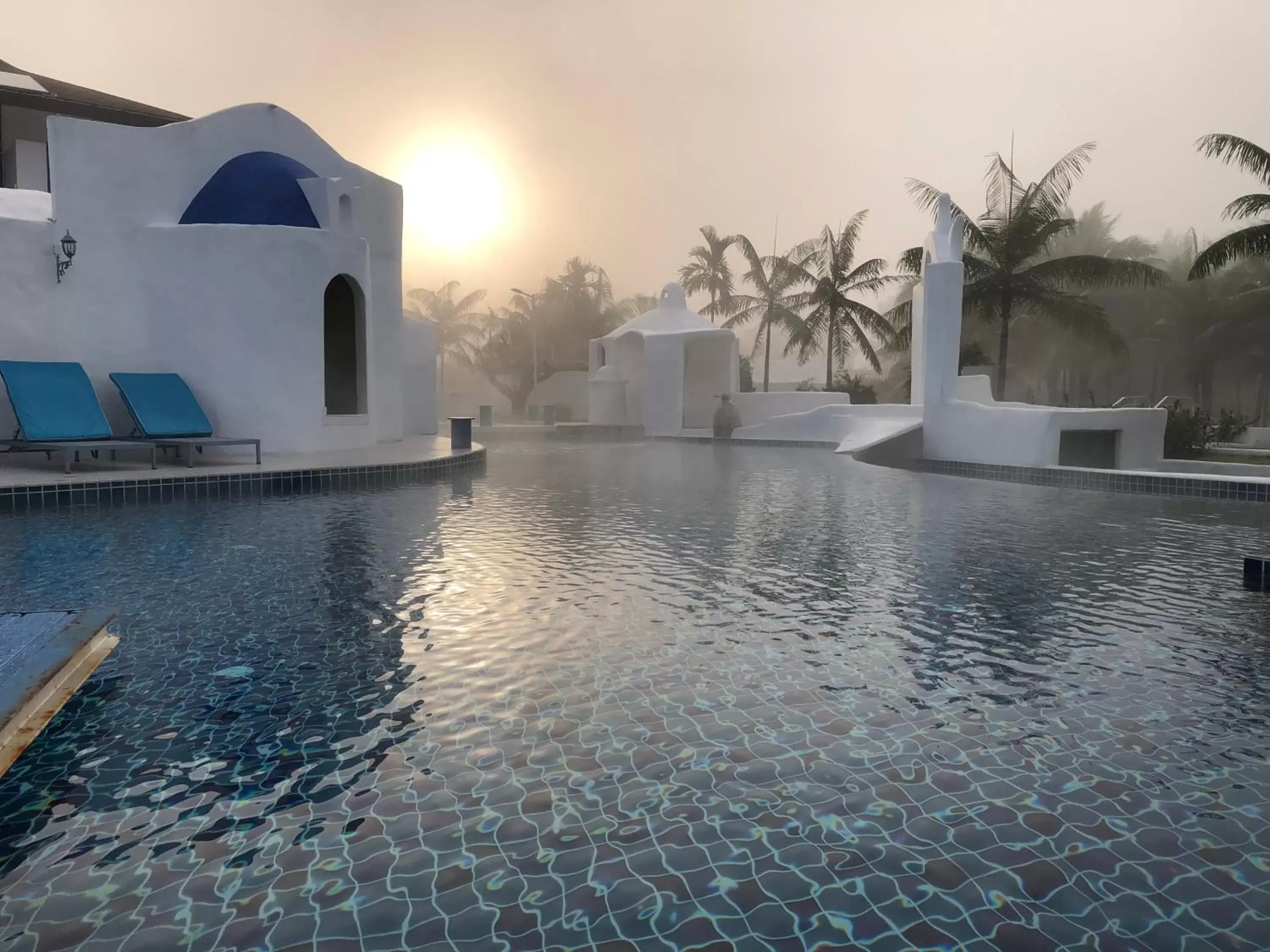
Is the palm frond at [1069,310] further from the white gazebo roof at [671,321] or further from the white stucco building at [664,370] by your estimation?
the white gazebo roof at [671,321]

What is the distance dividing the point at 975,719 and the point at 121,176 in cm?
1342

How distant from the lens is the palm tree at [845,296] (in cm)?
2698

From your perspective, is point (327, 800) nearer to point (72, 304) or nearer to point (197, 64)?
point (72, 304)

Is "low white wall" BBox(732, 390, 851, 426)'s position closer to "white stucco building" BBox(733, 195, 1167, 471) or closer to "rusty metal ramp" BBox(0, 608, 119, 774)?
"white stucco building" BBox(733, 195, 1167, 471)

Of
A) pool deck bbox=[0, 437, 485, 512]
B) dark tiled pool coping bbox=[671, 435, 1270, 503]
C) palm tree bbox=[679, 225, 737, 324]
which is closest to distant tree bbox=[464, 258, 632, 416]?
palm tree bbox=[679, 225, 737, 324]

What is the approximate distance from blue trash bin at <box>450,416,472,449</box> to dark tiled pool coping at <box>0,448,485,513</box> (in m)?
2.18

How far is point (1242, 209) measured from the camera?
19.2m

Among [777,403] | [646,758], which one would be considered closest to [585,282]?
[777,403]

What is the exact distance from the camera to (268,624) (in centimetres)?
486

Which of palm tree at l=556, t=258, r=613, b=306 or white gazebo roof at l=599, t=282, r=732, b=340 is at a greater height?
palm tree at l=556, t=258, r=613, b=306

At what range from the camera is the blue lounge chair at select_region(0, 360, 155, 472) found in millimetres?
10117

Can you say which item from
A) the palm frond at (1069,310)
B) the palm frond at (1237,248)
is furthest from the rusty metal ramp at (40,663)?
the palm frond at (1069,310)

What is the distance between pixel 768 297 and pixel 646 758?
29180mm

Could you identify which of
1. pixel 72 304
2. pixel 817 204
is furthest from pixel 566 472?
pixel 817 204
